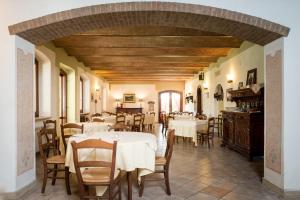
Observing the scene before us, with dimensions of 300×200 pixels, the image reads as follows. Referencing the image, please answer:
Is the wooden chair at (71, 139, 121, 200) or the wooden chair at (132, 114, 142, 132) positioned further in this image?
the wooden chair at (132, 114, 142, 132)

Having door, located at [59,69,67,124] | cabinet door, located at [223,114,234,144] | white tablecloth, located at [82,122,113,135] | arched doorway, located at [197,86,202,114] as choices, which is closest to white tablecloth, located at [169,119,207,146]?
cabinet door, located at [223,114,234,144]

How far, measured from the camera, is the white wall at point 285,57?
131 inches

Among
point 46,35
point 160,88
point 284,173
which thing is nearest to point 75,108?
point 46,35

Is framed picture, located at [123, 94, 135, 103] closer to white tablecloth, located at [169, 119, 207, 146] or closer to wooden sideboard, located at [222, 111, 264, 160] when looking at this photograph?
white tablecloth, located at [169, 119, 207, 146]

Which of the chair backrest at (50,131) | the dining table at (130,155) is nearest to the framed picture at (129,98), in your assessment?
the chair backrest at (50,131)

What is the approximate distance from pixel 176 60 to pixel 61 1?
6.56 m

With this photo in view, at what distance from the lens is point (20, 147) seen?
3445 mm

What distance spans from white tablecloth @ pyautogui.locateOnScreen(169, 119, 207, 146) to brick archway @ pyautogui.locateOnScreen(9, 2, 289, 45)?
154 inches

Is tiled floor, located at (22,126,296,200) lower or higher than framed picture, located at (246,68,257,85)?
lower

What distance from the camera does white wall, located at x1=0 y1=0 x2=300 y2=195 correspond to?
10.9 feet

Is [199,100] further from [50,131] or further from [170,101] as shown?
[50,131]

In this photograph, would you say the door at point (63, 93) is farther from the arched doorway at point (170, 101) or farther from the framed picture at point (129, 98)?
the arched doorway at point (170, 101)

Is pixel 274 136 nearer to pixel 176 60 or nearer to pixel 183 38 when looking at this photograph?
pixel 183 38

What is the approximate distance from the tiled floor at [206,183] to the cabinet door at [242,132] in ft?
1.18
